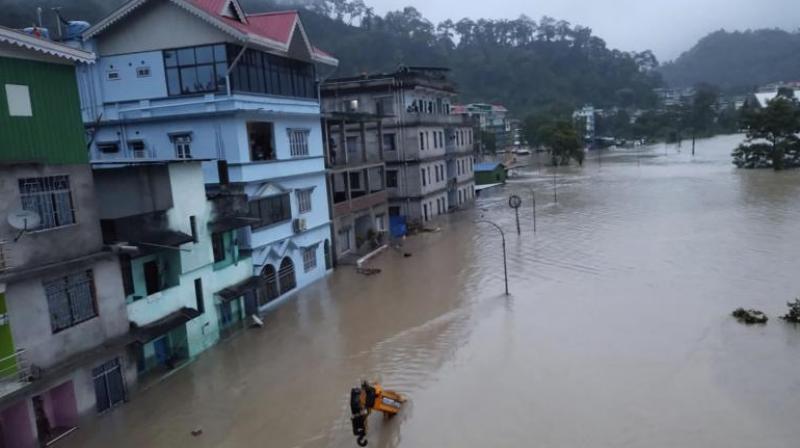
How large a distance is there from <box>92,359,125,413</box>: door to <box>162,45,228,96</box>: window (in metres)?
11.2

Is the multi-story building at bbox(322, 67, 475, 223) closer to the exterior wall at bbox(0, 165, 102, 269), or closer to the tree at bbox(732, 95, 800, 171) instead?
the exterior wall at bbox(0, 165, 102, 269)

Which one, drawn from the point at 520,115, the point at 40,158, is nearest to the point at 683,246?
the point at 40,158

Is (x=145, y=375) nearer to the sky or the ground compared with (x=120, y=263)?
nearer to the ground

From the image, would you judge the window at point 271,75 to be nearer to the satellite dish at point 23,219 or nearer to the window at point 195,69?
the window at point 195,69

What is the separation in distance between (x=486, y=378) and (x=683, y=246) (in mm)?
18703

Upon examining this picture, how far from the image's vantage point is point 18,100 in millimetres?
13383

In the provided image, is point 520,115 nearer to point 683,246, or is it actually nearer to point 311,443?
point 683,246

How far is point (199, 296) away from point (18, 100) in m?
7.87

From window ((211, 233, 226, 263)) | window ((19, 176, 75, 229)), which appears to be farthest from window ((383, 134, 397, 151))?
window ((19, 176, 75, 229))

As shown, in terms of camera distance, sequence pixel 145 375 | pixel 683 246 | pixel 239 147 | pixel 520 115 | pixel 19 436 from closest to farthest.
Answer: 1. pixel 19 436
2. pixel 145 375
3. pixel 239 147
4. pixel 683 246
5. pixel 520 115

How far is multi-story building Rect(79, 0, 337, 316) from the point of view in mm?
22328

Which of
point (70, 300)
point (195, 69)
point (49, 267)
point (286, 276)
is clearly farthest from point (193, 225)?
point (195, 69)

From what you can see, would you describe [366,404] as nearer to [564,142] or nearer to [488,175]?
[488,175]

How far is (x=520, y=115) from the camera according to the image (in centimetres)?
14662
